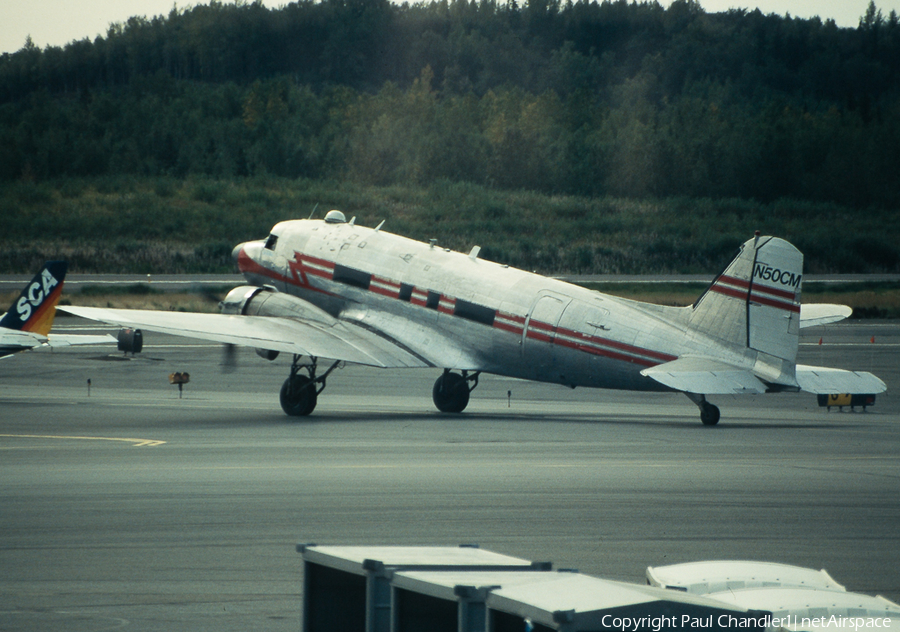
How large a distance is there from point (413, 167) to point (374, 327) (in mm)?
98920

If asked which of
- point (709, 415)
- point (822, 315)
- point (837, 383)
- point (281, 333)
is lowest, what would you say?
point (709, 415)

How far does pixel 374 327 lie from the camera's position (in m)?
28.1

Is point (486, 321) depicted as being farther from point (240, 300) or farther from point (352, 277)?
point (240, 300)

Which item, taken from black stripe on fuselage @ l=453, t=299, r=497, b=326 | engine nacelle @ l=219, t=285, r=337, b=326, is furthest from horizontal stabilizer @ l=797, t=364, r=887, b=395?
engine nacelle @ l=219, t=285, r=337, b=326

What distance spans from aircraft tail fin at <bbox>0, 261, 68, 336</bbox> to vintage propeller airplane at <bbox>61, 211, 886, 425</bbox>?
16.3 feet

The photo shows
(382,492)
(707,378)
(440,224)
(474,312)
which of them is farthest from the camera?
(440,224)

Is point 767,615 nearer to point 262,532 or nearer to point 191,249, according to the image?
point 262,532

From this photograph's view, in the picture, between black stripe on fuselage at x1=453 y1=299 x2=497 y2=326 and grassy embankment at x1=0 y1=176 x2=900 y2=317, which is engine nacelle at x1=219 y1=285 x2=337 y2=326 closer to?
black stripe on fuselage at x1=453 y1=299 x2=497 y2=326

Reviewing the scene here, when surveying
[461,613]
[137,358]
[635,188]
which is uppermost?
[635,188]

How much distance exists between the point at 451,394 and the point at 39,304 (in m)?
→ 11.9

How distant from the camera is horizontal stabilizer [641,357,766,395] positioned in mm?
21875

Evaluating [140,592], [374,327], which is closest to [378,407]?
Answer: [374,327]

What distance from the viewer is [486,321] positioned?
26.2 metres

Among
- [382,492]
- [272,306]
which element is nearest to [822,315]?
[272,306]
